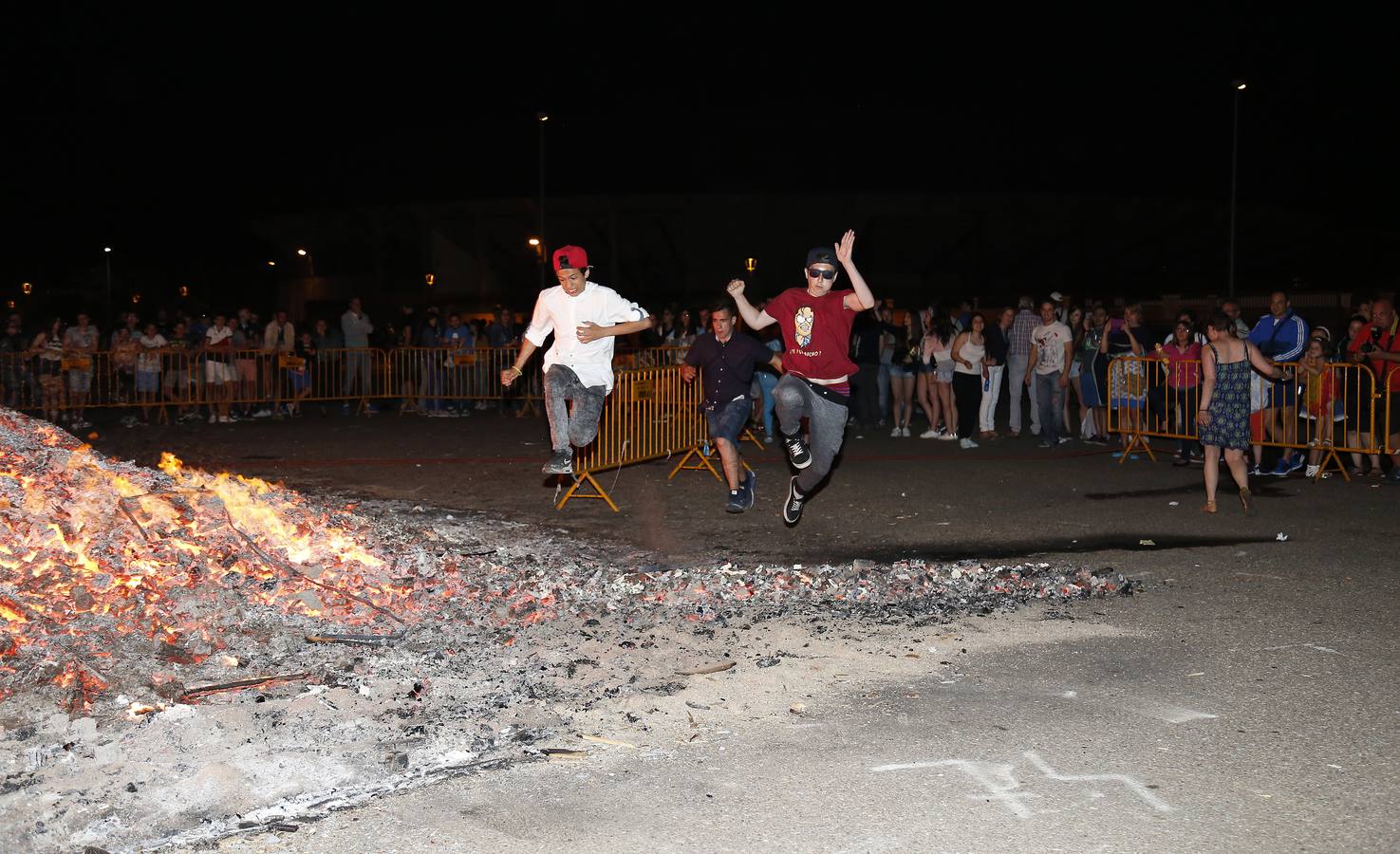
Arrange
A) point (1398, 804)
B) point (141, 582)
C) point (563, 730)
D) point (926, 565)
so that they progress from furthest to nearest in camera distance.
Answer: point (926, 565), point (141, 582), point (563, 730), point (1398, 804)

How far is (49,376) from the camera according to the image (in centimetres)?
1950

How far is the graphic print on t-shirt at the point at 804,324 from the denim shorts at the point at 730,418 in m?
1.89

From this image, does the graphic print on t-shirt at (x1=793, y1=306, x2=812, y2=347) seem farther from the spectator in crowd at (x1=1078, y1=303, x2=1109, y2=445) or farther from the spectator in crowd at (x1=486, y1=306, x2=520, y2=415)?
the spectator in crowd at (x1=486, y1=306, x2=520, y2=415)

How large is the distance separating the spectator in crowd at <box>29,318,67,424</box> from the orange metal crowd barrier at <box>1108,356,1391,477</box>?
16304 millimetres

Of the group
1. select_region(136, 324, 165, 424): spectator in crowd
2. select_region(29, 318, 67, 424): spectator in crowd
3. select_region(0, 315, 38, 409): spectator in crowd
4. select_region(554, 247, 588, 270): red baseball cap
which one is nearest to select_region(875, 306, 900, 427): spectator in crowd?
select_region(554, 247, 588, 270): red baseball cap

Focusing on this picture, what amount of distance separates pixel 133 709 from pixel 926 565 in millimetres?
4856

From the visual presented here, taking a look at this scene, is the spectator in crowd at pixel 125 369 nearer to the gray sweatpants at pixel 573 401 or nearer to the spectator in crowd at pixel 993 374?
the gray sweatpants at pixel 573 401

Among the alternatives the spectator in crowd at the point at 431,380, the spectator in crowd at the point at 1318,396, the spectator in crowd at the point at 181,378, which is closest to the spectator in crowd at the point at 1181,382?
the spectator in crowd at the point at 1318,396

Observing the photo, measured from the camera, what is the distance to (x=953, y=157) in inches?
1949

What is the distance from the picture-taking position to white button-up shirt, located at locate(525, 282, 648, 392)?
9422 mm

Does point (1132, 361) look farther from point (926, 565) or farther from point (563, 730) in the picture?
point (563, 730)

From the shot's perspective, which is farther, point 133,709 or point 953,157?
point 953,157

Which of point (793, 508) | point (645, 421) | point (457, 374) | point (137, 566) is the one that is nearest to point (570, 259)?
point (793, 508)

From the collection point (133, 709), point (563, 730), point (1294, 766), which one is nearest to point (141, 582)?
point (133, 709)
